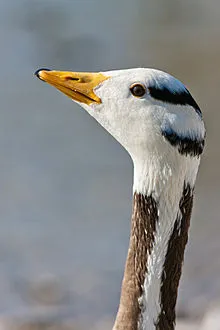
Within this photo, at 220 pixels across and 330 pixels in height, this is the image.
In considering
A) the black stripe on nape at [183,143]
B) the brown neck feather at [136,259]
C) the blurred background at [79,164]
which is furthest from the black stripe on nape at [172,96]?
the blurred background at [79,164]

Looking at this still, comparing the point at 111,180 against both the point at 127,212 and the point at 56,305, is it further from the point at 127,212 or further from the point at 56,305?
the point at 56,305

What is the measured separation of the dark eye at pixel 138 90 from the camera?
3680mm

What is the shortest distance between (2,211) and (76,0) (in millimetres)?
4500

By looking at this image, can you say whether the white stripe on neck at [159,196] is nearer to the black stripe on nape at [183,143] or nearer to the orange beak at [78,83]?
the black stripe on nape at [183,143]

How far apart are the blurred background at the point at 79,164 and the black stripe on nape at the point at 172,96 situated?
2.65 meters

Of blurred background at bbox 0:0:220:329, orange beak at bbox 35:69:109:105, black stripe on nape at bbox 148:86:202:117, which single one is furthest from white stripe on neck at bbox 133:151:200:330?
blurred background at bbox 0:0:220:329

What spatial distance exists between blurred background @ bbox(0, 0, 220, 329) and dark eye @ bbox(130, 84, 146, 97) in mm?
2628

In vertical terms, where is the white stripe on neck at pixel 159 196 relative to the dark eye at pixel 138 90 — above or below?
below

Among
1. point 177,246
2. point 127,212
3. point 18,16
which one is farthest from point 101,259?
point 18,16

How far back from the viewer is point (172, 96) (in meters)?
3.63

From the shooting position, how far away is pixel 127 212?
7.41 m

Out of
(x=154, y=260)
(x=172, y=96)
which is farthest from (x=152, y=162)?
(x=154, y=260)

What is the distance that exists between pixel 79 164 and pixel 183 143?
4.43 m

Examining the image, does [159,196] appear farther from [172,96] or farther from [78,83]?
[78,83]
